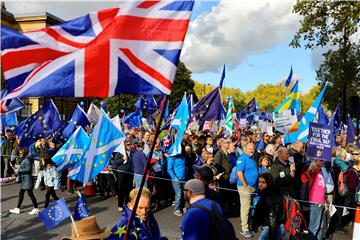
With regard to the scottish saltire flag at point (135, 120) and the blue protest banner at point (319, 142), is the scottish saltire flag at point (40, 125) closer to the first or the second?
the blue protest banner at point (319, 142)

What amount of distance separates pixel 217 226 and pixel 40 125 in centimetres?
791

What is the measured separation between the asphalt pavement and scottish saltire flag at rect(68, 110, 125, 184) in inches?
67.0

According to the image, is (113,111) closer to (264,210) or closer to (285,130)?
(285,130)

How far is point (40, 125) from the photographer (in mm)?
10242

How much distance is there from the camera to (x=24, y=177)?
27.9 feet

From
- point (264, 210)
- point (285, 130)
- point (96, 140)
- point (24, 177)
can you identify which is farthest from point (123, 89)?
point (285, 130)

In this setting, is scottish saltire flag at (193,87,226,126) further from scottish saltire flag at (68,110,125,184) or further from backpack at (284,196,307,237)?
backpack at (284,196,307,237)

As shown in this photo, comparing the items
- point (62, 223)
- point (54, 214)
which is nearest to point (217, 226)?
point (54, 214)

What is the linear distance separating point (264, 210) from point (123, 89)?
348 centimetres

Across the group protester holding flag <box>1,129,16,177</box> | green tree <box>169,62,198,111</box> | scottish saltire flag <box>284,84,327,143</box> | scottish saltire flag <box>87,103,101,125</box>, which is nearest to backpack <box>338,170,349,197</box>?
scottish saltire flag <box>284,84,327,143</box>

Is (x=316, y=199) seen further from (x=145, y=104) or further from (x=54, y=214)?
(x=145, y=104)

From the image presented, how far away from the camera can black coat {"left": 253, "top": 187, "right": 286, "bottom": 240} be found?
5.77 meters

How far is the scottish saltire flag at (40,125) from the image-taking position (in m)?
10.0

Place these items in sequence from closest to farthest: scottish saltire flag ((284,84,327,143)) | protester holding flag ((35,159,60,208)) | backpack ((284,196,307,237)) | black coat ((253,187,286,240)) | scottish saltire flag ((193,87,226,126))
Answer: black coat ((253,187,286,240)), backpack ((284,196,307,237)), scottish saltire flag ((284,84,327,143)), protester holding flag ((35,159,60,208)), scottish saltire flag ((193,87,226,126))
